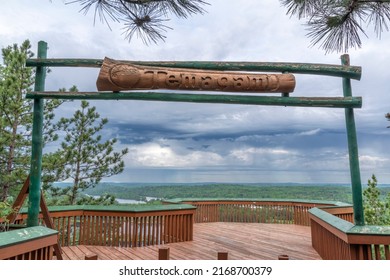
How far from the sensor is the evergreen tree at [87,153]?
10.2 m

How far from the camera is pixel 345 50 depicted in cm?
364

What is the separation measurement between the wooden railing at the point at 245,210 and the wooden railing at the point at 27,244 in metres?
5.41

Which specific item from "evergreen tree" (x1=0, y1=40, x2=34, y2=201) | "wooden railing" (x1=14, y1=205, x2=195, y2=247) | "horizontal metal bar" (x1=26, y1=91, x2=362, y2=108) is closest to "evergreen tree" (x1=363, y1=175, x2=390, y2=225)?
"wooden railing" (x1=14, y1=205, x2=195, y2=247)

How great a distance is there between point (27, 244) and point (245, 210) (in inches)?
266

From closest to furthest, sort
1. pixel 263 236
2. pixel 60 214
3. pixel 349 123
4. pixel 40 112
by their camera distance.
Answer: pixel 349 123 → pixel 40 112 → pixel 60 214 → pixel 263 236

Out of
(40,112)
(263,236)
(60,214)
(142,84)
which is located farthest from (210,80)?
(263,236)

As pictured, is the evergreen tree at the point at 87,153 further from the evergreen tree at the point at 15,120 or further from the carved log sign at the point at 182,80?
the carved log sign at the point at 182,80

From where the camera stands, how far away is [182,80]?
2967 mm

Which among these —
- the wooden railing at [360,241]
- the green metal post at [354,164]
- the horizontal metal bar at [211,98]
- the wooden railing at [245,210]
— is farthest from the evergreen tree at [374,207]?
the horizontal metal bar at [211,98]

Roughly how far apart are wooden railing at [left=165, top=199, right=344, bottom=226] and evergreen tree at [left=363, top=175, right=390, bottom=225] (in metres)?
1.90

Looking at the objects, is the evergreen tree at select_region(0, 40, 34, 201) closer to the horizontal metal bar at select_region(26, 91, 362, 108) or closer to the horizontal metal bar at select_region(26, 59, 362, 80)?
the horizontal metal bar at select_region(26, 59, 362, 80)

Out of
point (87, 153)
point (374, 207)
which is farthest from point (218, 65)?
point (87, 153)

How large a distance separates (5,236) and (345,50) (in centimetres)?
443
